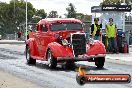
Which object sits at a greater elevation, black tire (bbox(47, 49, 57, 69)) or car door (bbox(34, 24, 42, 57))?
car door (bbox(34, 24, 42, 57))

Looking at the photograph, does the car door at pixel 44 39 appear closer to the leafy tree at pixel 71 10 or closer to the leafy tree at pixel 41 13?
the leafy tree at pixel 41 13

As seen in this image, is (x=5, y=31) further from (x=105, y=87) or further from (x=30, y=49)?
(x=105, y=87)

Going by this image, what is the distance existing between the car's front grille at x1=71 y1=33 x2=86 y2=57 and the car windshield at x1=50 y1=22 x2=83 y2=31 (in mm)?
1365

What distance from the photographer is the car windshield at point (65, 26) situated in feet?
54.6

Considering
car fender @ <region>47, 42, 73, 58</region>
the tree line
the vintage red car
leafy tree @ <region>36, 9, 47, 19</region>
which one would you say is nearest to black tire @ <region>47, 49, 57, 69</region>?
the vintage red car

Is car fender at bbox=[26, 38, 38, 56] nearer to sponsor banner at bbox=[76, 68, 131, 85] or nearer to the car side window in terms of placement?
the car side window

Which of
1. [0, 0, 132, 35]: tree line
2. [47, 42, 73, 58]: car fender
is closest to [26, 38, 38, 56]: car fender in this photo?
[47, 42, 73, 58]: car fender

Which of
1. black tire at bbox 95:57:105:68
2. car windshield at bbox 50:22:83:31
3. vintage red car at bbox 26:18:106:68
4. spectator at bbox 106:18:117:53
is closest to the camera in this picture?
vintage red car at bbox 26:18:106:68

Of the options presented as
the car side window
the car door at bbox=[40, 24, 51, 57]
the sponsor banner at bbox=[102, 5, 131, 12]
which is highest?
the sponsor banner at bbox=[102, 5, 131, 12]

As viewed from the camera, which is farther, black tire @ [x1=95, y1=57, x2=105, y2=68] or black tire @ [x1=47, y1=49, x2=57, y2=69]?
black tire @ [x1=95, y1=57, x2=105, y2=68]

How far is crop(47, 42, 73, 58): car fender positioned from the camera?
49.1ft

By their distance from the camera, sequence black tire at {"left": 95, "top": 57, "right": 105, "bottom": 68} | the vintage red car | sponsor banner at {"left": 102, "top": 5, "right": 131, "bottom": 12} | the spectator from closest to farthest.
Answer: the vintage red car < black tire at {"left": 95, "top": 57, "right": 105, "bottom": 68} < the spectator < sponsor banner at {"left": 102, "top": 5, "right": 131, "bottom": 12}

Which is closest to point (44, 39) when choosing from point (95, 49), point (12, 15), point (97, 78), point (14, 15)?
point (95, 49)

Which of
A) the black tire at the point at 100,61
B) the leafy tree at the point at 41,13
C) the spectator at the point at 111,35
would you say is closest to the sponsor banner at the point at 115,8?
the spectator at the point at 111,35
